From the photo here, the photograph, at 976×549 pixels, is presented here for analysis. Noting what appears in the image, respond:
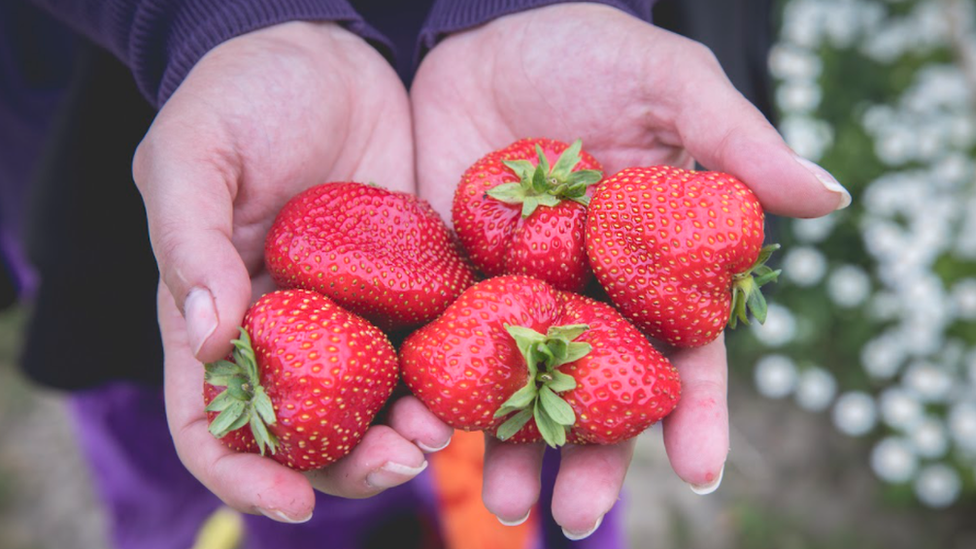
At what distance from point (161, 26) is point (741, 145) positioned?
1.33 metres

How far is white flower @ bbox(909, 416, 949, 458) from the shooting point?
110 inches

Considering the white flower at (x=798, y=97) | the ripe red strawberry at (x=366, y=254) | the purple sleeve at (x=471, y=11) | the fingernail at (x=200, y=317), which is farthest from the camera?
the white flower at (x=798, y=97)

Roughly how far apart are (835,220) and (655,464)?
47.9 inches

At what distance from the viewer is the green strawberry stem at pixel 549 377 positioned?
1.42 m

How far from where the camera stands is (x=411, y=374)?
1.53 metres

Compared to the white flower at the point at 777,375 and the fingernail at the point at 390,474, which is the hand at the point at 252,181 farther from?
the white flower at the point at 777,375

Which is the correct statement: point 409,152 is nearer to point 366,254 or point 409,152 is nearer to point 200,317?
point 366,254

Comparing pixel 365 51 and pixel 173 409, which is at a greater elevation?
pixel 365 51

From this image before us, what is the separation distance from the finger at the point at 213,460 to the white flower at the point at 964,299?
2.51 meters

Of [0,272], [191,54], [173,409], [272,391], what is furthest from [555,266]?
[0,272]

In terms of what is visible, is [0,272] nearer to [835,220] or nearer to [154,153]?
[154,153]

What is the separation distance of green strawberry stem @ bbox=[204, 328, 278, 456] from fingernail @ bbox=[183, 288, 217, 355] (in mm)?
49

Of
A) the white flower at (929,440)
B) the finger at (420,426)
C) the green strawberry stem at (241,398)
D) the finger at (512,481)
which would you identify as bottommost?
the white flower at (929,440)

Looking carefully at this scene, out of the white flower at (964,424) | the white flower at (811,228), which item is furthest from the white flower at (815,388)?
the white flower at (811,228)
